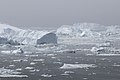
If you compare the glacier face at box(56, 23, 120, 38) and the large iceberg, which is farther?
the glacier face at box(56, 23, 120, 38)

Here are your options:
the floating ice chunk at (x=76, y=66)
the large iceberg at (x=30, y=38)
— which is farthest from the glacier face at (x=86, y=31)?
the floating ice chunk at (x=76, y=66)

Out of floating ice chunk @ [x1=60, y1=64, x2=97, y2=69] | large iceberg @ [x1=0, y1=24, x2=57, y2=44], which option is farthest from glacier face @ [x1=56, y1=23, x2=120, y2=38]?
floating ice chunk @ [x1=60, y1=64, x2=97, y2=69]

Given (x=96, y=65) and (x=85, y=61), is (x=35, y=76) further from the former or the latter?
(x=85, y=61)

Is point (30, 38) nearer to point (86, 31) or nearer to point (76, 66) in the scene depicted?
point (86, 31)

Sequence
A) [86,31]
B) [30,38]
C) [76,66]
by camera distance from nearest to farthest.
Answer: [76,66], [30,38], [86,31]

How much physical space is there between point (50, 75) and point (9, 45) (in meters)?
31.6

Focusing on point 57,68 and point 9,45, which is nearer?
point 57,68

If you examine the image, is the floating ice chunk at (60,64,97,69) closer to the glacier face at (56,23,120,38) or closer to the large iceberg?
the large iceberg

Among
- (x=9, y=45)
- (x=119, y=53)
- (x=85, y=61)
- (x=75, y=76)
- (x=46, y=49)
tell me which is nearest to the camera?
(x=75, y=76)

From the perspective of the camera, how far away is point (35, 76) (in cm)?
2570

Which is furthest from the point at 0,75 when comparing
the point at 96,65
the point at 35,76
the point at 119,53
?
the point at 119,53

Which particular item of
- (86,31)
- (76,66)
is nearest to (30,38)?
(86,31)

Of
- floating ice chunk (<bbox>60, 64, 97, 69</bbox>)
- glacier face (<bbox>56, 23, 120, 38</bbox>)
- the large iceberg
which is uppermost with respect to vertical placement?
glacier face (<bbox>56, 23, 120, 38</bbox>)

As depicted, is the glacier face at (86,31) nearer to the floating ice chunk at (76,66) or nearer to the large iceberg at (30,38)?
the large iceberg at (30,38)
